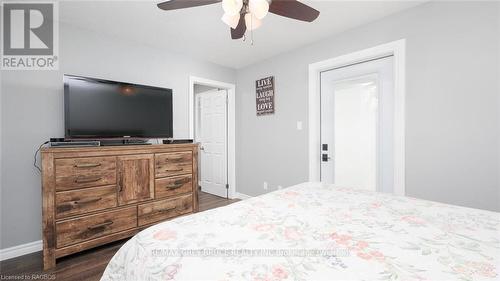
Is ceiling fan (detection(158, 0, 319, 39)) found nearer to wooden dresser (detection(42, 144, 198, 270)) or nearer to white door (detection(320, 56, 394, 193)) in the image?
white door (detection(320, 56, 394, 193))

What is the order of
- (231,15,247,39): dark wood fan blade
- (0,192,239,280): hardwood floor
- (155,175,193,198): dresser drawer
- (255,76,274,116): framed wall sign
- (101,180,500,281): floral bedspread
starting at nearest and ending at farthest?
(101,180,500,281): floral bedspread < (231,15,247,39): dark wood fan blade < (0,192,239,280): hardwood floor < (155,175,193,198): dresser drawer < (255,76,274,116): framed wall sign

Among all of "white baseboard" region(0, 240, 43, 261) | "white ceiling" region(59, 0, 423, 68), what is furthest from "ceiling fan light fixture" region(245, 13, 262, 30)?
"white baseboard" region(0, 240, 43, 261)

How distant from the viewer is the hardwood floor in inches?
68.7

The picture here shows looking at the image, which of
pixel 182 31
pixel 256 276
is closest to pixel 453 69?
pixel 256 276

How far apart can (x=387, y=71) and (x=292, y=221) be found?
2.18 m

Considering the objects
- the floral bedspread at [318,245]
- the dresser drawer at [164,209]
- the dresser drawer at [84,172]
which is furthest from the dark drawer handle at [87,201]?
the floral bedspread at [318,245]

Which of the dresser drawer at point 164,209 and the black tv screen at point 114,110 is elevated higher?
the black tv screen at point 114,110

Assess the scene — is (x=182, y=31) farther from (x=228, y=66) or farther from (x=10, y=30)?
(x=10, y=30)

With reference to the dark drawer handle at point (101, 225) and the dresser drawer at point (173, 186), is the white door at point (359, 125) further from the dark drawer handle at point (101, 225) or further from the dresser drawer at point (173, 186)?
the dark drawer handle at point (101, 225)

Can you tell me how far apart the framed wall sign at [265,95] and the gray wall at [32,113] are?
1875 millimetres

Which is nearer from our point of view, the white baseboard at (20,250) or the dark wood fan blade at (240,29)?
the dark wood fan blade at (240,29)

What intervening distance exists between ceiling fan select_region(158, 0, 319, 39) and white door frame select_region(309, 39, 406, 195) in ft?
4.00

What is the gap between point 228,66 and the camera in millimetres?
3777

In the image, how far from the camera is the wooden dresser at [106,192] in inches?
71.8
